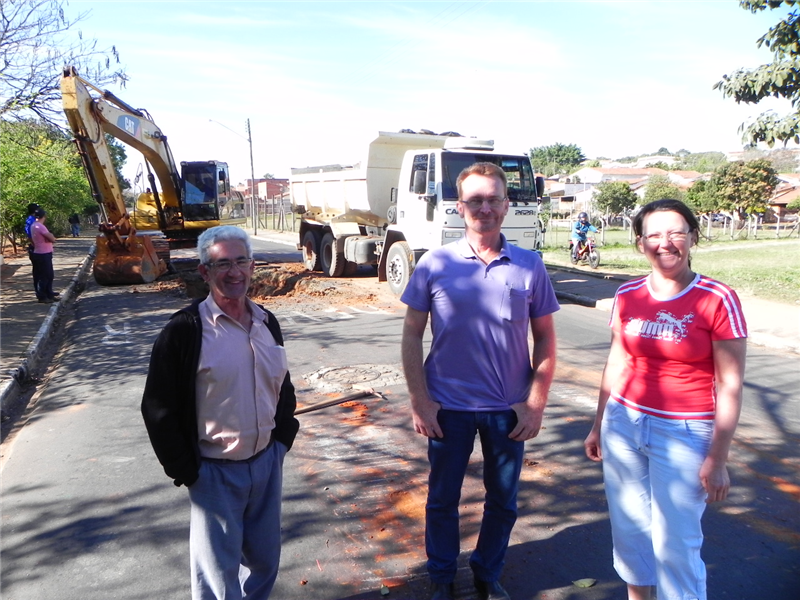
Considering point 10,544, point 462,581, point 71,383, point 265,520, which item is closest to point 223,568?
point 265,520

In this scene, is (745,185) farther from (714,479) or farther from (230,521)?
(230,521)

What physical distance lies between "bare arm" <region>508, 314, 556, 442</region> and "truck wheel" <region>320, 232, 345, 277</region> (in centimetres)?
1327

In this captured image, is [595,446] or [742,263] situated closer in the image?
[595,446]

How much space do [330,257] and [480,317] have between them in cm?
1415

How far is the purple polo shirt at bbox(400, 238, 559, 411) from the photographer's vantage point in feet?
9.46

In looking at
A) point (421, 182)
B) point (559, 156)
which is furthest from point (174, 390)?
point (559, 156)

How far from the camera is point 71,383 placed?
7430 millimetres

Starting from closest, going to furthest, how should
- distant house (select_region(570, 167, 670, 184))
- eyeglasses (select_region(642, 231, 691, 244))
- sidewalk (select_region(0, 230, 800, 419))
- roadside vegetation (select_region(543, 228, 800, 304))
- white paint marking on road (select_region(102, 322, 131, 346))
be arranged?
eyeglasses (select_region(642, 231, 691, 244)), sidewalk (select_region(0, 230, 800, 419)), white paint marking on road (select_region(102, 322, 131, 346)), roadside vegetation (select_region(543, 228, 800, 304)), distant house (select_region(570, 167, 670, 184))

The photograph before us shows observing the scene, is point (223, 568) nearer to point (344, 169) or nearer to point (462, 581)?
point (462, 581)

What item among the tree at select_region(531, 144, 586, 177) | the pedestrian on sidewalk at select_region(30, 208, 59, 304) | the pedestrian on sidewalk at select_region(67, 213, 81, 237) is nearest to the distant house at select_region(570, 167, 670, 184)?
the tree at select_region(531, 144, 586, 177)

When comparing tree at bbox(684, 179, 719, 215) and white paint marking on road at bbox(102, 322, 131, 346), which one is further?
tree at bbox(684, 179, 719, 215)

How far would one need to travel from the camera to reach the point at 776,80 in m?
11.1

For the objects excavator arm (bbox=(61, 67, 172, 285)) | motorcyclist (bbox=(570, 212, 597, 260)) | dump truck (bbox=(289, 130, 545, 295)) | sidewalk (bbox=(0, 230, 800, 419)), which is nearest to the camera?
sidewalk (bbox=(0, 230, 800, 419))

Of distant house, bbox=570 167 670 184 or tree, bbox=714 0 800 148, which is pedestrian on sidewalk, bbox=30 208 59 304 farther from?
distant house, bbox=570 167 670 184
